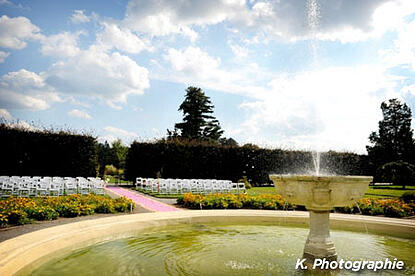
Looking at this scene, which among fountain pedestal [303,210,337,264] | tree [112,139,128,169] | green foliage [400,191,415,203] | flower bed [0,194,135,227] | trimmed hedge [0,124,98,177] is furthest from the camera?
tree [112,139,128,169]

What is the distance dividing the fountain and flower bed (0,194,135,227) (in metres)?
6.53

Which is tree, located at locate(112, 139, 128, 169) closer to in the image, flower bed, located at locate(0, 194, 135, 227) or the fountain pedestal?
flower bed, located at locate(0, 194, 135, 227)

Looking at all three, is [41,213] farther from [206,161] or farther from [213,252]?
[206,161]

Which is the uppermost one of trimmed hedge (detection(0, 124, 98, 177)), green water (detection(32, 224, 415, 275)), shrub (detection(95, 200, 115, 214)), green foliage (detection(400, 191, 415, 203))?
trimmed hedge (detection(0, 124, 98, 177))

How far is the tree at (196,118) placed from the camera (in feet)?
137

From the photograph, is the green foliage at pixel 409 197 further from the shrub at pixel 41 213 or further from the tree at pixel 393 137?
the tree at pixel 393 137

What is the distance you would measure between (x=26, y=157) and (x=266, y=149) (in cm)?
1962

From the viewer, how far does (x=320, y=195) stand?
14.0 ft

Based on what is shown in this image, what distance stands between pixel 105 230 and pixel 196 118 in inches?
1412

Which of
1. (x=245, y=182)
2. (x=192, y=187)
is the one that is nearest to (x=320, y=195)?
(x=192, y=187)

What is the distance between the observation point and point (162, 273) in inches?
159

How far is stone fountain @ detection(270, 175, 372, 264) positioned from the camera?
4.22m

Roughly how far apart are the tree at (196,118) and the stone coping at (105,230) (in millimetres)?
33197

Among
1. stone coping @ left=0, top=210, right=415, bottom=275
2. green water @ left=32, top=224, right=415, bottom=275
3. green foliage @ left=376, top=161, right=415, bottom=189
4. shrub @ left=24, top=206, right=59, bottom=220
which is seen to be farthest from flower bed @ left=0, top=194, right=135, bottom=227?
green foliage @ left=376, top=161, right=415, bottom=189
